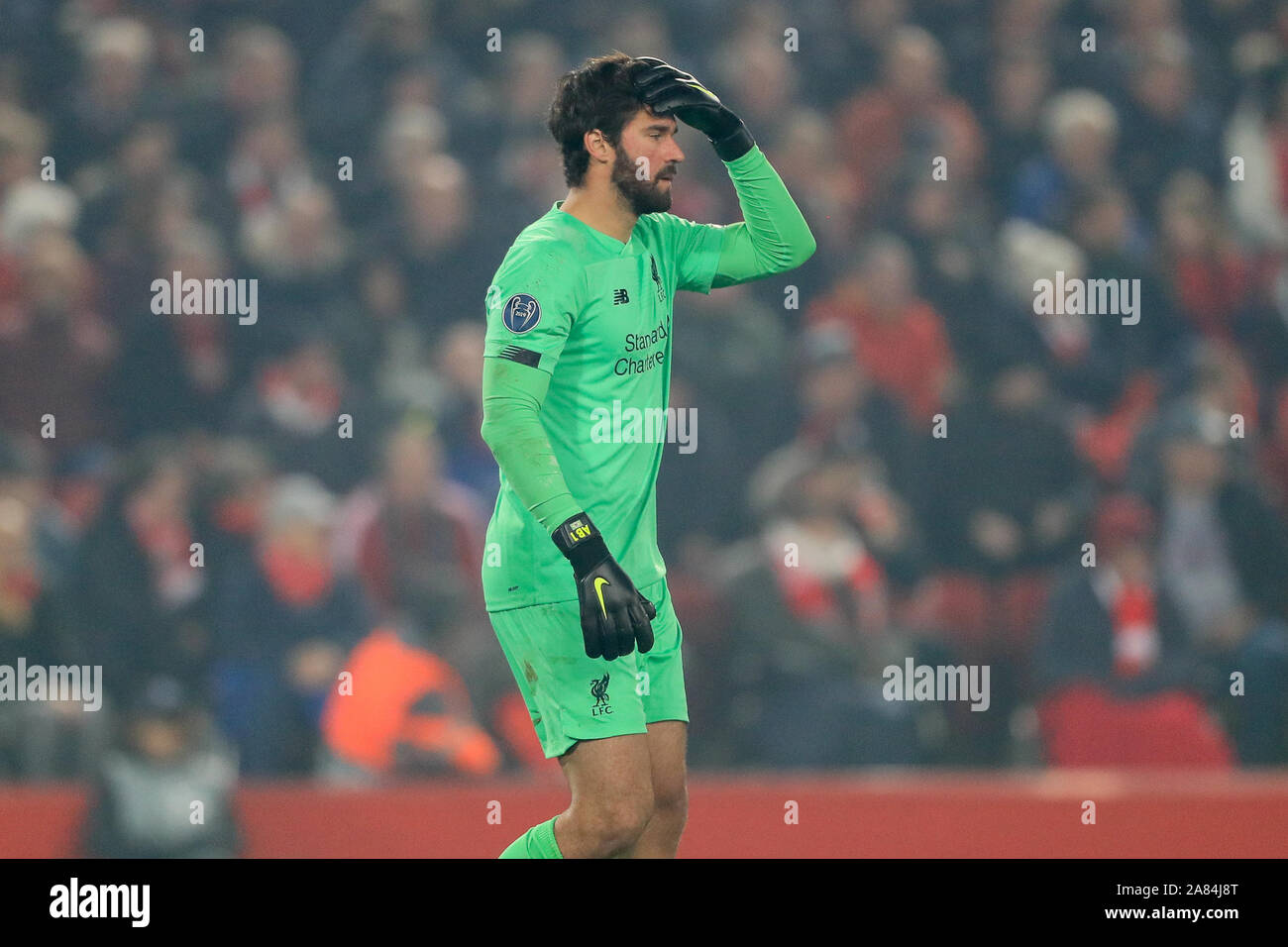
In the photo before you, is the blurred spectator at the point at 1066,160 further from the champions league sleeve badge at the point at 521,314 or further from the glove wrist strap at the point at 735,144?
the champions league sleeve badge at the point at 521,314

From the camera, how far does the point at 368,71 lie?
8906mm

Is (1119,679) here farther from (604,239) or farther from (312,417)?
(604,239)

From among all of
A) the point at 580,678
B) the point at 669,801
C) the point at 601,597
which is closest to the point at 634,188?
the point at 601,597

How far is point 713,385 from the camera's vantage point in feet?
26.2

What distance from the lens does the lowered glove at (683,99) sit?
4.03 m

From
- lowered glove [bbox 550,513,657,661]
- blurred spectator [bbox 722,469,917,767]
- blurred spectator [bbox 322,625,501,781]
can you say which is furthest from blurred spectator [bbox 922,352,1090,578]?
lowered glove [bbox 550,513,657,661]

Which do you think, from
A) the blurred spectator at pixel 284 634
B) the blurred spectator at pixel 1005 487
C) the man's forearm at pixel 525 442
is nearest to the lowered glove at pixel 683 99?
the man's forearm at pixel 525 442

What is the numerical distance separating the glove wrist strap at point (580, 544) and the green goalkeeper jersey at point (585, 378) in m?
0.09

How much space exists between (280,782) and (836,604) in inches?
95.2

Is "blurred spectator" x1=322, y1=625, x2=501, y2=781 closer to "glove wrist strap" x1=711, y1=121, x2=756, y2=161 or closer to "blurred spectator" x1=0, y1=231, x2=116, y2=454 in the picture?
"blurred spectator" x1=0, y1=231, x2=116, y2=454

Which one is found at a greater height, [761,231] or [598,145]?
[598,145]

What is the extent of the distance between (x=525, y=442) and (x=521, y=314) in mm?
300

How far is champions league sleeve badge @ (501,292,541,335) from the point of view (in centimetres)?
385
